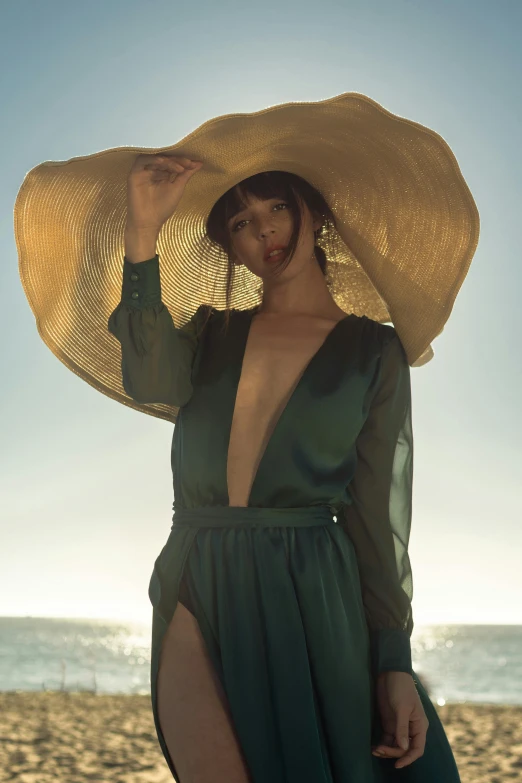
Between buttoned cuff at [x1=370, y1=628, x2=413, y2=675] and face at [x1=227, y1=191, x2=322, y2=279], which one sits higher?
face at [x1=227, y1=191, x2=322, y2=279]

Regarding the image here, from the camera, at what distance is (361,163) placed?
191 cm

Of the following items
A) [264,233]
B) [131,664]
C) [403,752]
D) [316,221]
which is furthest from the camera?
[131,664]

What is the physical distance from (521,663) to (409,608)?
170 feet

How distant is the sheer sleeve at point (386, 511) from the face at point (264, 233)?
29cm

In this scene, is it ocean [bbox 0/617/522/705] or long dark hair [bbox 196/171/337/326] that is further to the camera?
ocean [bbox 0/617/522/705]

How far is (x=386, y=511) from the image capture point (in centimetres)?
170

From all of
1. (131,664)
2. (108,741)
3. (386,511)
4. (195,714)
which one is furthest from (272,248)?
(131,664)

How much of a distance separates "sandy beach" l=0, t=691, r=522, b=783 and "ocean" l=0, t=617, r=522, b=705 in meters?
7.30

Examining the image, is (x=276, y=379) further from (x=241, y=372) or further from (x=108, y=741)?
(x=108, y=741)

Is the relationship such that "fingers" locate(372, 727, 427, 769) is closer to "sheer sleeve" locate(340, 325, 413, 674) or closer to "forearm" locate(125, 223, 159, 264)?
"sheer sleeve" locate(340, 325, 413, 674)

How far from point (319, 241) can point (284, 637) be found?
1028 mm

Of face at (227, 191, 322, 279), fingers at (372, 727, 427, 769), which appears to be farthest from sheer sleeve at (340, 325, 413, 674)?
face at (227, 191, 322, 279)

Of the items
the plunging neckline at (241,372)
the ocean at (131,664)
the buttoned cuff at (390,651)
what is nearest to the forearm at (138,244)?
the plunging neckline at (241,372)

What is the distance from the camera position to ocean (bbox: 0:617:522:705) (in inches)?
1224
